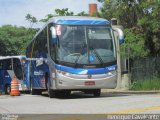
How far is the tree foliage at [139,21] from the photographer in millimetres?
34737

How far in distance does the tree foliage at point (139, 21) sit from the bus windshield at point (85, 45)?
10.8m

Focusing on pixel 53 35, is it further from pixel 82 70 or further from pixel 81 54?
pixel 82 70

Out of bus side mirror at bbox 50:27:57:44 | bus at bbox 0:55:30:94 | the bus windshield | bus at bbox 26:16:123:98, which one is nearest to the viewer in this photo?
bus side mirror at bbox 50:27:57:44

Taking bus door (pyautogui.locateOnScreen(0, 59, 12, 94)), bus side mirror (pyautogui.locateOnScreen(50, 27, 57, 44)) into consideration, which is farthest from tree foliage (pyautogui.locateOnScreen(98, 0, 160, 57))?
bus side mirror (pyautogui.locateOnScreen(50, 27, 57, 44))

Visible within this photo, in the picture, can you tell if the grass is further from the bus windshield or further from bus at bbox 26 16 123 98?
the bus windshield

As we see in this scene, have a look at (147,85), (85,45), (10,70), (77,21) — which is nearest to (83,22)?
(77,21)

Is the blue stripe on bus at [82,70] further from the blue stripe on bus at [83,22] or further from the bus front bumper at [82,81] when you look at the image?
the blue stripe on bus at [83,22]

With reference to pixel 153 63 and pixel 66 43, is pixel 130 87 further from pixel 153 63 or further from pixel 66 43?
pixel 66 43

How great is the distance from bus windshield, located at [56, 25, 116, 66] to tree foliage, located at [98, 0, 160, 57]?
1084cm

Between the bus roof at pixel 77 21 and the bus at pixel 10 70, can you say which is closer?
the bus roof at pixel 77 21

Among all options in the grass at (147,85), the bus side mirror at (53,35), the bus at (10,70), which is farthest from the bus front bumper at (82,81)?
the bus at (10,70)

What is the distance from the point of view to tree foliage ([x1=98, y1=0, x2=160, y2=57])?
3474cm

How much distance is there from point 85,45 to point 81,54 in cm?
47

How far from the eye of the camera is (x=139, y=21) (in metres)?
35.7
